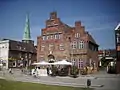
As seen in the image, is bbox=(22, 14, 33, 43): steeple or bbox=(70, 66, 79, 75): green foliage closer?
bbox=(70, 66, 79, 75): green foliage

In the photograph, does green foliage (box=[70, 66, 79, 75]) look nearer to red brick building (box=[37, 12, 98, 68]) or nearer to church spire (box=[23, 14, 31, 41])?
red brick building (box=[37, 12, 98, 68])

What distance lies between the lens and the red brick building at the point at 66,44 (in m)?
2.03

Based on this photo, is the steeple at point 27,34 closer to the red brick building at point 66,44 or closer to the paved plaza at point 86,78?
the red brick building at point 66,44

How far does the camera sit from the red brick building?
2029 millimetres

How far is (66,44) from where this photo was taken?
84.5 inches

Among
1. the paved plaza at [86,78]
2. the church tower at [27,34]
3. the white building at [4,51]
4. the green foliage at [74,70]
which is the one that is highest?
the church tower at [27,34]

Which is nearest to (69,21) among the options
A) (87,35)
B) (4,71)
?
(87,35)

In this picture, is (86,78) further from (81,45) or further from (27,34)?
(27,34)

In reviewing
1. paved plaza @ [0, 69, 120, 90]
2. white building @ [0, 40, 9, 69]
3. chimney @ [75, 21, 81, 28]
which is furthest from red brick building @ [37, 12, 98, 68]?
white building @ [0, 40, 9, 69]

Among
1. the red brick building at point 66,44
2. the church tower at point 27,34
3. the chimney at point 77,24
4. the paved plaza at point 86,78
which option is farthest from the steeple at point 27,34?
the chimney at point 77,24

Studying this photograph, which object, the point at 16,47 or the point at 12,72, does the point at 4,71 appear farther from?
the point at 16,47

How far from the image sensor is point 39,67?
87.0 inches

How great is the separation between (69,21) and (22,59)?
666 mm

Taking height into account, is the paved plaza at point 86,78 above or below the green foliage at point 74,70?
below
